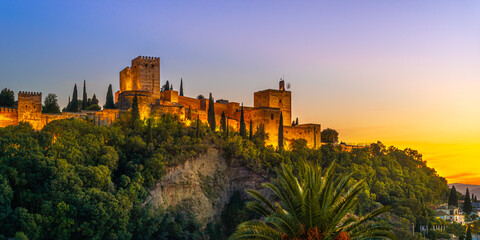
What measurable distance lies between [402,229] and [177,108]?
28.6m

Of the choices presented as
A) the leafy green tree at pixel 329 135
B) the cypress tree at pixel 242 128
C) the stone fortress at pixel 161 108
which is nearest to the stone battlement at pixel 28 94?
Result: the stone fortress at pixel 161 108

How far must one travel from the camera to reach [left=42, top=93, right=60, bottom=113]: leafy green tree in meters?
56.4

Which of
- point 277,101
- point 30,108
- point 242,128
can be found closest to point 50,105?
point 30,108

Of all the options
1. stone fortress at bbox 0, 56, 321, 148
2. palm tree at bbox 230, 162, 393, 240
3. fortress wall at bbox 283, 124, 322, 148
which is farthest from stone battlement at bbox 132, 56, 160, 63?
palm tree at bbox 230, 162, 393, 240

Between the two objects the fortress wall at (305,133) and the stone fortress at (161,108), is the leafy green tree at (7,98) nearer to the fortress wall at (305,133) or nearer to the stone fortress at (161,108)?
the stone fortress at (161,108)

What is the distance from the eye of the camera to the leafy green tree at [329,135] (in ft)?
265

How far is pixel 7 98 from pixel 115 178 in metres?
20.8

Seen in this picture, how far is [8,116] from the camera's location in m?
47.1

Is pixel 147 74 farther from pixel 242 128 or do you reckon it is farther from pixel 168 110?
pixel 242 128

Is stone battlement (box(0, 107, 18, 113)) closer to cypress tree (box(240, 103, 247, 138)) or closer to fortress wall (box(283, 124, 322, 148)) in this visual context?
cypress tree (box(240, 103, 247, 138))

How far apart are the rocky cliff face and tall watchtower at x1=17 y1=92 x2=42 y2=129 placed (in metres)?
14.8

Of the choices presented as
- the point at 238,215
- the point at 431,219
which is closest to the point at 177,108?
the point at 238,215

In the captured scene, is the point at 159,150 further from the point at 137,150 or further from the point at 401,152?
the point at 401,152

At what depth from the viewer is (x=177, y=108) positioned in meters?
54.8
